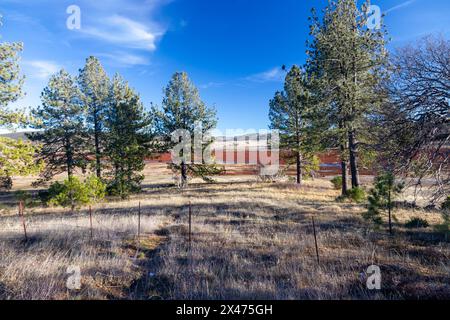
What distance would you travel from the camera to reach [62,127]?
71.8ft

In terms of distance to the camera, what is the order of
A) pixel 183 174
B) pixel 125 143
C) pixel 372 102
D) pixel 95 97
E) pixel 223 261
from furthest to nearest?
pixel 183 174
pixel 95 97
pixel 125 143
pixel 372 102
pixel 223 261

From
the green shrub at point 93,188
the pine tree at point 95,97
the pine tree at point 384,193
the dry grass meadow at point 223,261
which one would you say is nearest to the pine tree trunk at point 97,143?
the pine tree at point 95,97

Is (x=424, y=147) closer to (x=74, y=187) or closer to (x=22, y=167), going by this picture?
(x=22, y=167)

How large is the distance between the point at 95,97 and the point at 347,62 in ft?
73.4

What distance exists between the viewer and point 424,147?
7.58m

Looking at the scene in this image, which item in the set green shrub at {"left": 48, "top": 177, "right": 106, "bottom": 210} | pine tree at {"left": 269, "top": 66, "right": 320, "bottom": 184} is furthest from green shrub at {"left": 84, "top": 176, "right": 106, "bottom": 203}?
pine tree at {"left": 269, "top": 66, "right": 320, "bottom": 184}

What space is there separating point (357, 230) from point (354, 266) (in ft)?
11.4

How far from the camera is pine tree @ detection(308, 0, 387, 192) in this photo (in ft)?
43.8

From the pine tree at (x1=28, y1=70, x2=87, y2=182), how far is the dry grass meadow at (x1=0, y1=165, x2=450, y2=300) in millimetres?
16654

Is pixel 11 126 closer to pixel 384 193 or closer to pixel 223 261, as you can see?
pixel 223 261

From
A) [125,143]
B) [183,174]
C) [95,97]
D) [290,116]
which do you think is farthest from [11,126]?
[290,116]

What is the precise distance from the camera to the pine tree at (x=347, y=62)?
13.4m

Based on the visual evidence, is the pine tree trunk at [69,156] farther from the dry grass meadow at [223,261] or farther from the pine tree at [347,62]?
the pine tree at [347,62]
